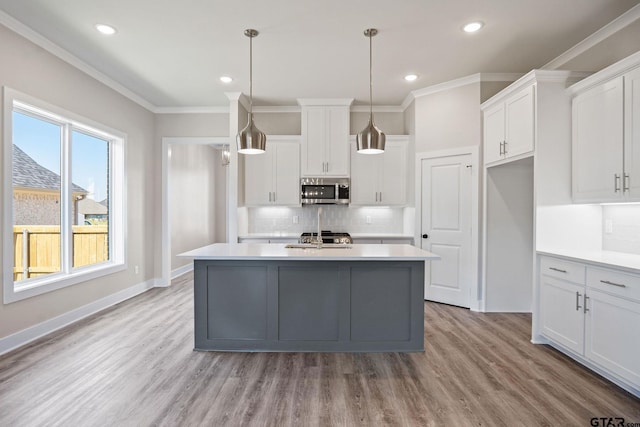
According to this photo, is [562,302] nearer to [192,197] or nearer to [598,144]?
[598,144]

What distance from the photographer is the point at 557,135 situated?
10.5ft

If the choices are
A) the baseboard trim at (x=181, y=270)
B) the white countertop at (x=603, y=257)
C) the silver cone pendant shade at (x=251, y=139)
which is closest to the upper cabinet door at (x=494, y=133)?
Answer: the white countertop at (x=603, y=257)

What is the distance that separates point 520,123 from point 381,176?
2.15 m

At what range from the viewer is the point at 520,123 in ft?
11.3

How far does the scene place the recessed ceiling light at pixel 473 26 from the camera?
10.1ft

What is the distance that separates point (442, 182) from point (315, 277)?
8.20ft

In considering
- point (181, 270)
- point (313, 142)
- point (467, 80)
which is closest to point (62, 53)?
point (313, 142)

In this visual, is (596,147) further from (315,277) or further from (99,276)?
(99,276)

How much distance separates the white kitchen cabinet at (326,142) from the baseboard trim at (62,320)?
3108mm

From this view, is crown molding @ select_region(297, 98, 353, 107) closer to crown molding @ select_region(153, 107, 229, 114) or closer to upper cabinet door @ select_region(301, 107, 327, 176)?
upper cabinet door @ select_region(301, 107, 327, 176)

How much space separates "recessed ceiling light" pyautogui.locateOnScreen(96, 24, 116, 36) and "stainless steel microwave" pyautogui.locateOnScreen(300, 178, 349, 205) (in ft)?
9.50

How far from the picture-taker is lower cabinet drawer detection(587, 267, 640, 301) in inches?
88.7

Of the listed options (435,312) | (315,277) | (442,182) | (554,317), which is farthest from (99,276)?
(554,317)

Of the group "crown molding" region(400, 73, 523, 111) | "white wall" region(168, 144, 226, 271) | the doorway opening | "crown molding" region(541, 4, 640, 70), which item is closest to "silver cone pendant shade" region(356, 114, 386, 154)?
"crown molding" region(400, 73, 523, 111)
